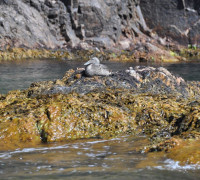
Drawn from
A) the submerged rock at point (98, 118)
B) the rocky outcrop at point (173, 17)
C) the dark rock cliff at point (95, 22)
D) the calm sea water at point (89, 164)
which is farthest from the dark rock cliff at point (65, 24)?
the calm sea water at point (89, 164)

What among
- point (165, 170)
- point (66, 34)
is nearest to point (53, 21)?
point (66, 34)

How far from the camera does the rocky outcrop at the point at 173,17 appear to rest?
59.5 meters

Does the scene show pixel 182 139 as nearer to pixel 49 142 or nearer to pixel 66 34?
pixel 49 142

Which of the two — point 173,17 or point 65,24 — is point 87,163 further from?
point 173,17

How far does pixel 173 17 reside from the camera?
60406 mm

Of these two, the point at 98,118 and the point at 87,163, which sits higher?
the point at 98,118

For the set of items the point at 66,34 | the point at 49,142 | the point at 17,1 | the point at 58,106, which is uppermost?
the point at 17,1

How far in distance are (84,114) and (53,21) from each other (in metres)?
40.9

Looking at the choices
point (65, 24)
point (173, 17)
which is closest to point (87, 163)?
point (65, 24)

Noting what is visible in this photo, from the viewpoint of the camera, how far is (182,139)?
196 inches

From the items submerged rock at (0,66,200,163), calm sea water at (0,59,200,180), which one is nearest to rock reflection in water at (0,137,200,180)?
calm sea water at (0,59,200,180)

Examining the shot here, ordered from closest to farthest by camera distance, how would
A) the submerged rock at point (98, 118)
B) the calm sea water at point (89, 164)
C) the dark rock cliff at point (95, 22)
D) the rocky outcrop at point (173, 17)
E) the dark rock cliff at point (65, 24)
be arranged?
the calm sea water at point (89, 164) → the submerged rock at point (98, 118) → the dark rock cliff at point (65, 24) → the dark rock cliff at point (95, 22) → the rocky outcrop at point (173, 17)

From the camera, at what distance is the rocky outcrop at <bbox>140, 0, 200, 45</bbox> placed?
59.5m

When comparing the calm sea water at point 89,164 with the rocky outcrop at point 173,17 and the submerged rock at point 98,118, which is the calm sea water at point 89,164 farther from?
the rocky outcrop at point 173,17
